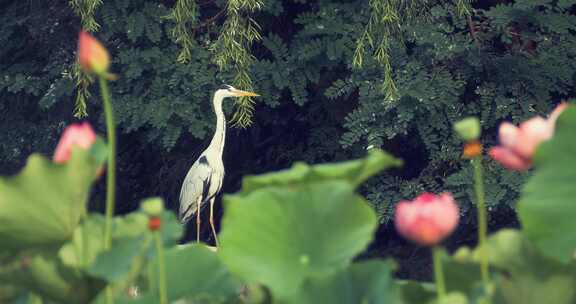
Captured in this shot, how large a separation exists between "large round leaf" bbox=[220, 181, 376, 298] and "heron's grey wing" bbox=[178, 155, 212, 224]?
5861 mm

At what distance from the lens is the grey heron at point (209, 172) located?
22.2 ft

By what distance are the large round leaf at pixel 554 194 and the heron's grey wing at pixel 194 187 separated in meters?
5.91

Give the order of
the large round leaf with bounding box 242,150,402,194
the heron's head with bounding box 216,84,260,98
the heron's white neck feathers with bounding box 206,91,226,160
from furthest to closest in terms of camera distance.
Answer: the heron's white neck feathers with bounding box 206,91,226,160 → the heron's head with bounding box 216,84,260,98 → the large round leaf with bounding box 242,150,402,194

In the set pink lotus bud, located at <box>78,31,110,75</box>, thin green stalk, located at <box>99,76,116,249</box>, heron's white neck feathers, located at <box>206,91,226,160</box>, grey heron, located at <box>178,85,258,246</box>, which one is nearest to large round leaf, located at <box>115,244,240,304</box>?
thin green stalk, located at <box>99,76,116,249</box>

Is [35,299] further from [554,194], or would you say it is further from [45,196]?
[554,194]

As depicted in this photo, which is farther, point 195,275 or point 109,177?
point 195,275

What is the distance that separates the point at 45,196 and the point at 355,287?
0.30 meters

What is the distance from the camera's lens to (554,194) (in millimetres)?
1085

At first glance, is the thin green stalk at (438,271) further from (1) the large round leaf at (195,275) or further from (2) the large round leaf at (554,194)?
(1) the large round leaf at (195,275)

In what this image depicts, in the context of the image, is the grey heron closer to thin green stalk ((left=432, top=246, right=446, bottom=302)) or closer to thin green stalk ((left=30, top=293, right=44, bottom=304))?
thin green stalk ((left=30, top=293, right=44, bottom=304))

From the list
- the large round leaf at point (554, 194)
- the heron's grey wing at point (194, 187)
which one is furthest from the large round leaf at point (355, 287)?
the heron's grey wing at point (194, 187)

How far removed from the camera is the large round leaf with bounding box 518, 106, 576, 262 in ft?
3.51

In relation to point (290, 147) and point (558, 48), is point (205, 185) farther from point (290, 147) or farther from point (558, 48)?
point (558, 48)

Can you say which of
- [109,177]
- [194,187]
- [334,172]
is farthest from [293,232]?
[194,187]
